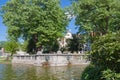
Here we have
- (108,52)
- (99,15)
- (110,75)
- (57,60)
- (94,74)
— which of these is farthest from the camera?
(57,60)

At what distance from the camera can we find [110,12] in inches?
1928

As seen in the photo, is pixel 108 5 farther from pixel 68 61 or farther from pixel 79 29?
pixel 68 61

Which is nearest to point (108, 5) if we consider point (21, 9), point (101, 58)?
point (21, 9)

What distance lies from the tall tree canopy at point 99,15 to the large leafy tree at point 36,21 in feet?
36.7

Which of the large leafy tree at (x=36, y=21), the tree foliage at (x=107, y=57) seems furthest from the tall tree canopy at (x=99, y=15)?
the tree foliage at (x=107, y=57)

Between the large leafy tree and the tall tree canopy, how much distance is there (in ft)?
36.7

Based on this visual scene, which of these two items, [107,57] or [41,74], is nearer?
[107,57]

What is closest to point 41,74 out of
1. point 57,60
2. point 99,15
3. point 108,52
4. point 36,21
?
point 99,15

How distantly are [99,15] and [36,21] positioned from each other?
16352mm

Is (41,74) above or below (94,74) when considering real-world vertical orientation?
below

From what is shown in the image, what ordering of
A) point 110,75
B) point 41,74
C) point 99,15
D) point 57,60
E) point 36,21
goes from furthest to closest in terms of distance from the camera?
point 36,21, point 57,60, point 99,15, point 41,74, point 110,75

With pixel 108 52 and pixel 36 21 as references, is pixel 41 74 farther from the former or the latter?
pixel 36 21

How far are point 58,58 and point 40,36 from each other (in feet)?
32.6

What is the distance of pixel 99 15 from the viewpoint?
159 feet
